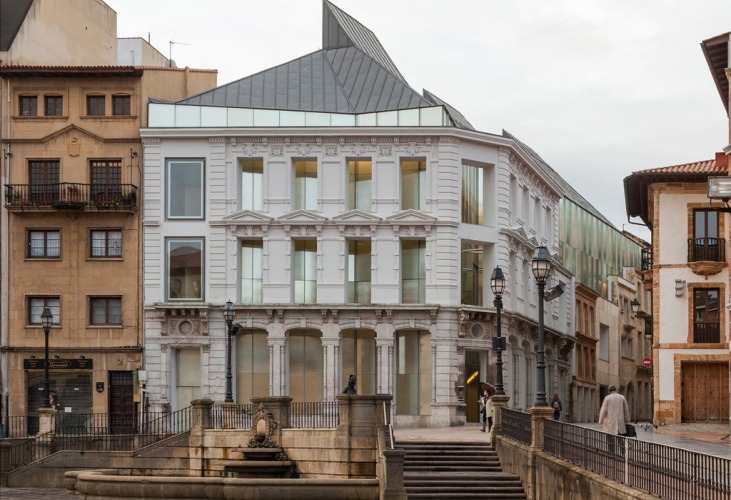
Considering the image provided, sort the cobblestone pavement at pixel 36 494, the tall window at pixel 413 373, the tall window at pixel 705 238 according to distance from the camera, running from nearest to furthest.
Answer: the cobblestone pavement at pixel 36 494, the tall window at pixel 705 238, the tall window at pixel 413 373

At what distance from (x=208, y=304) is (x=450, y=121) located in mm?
11609

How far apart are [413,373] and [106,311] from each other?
12.0 metres

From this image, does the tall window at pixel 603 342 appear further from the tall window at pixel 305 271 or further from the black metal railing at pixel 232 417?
the black metal railing at pixel 232 417

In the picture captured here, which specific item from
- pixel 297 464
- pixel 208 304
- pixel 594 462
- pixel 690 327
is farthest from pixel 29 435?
pixel 594 462

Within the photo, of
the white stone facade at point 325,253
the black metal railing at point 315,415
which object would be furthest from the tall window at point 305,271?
the black metal railing at point 315,415

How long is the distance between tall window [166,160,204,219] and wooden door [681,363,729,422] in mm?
19193

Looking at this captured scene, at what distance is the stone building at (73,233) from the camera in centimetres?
5622

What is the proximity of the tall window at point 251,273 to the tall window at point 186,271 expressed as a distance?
5.45 feet

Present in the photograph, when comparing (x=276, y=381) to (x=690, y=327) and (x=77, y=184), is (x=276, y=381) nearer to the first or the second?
(x=77, y=184)

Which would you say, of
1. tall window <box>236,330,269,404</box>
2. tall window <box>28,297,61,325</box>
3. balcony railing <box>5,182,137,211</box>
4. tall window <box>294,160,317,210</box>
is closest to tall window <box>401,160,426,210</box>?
tall window <box>294,160,317,210</box>

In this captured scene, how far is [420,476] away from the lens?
33.5 metres

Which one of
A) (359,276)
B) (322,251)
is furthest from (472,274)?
(322,251)

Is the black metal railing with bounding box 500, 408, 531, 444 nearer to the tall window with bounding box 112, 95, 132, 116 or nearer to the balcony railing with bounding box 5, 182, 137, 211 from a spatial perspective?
the balcony railing with bounding box 5, 182, 137, 211

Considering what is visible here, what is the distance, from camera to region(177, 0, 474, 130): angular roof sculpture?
57469 mm
